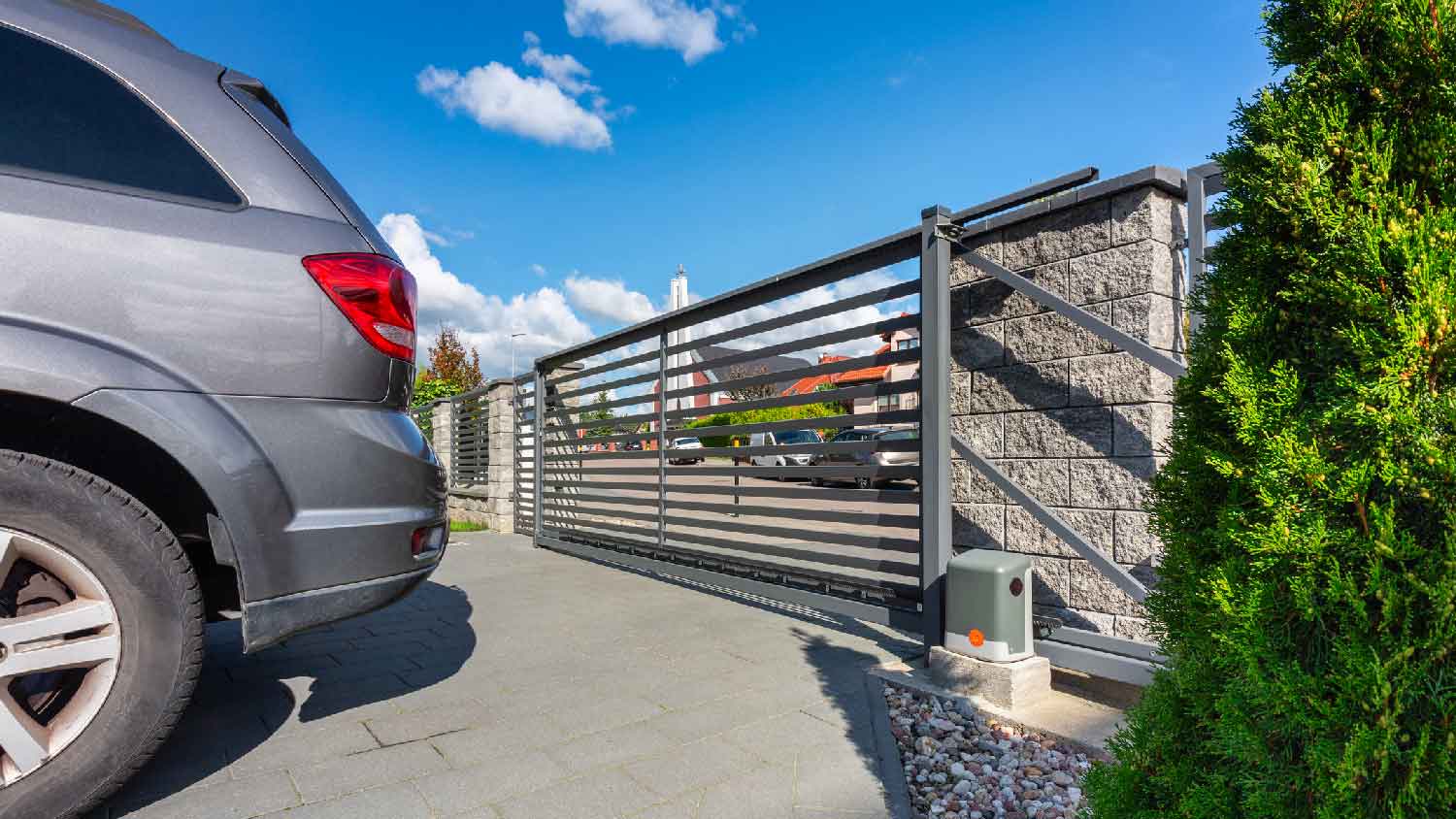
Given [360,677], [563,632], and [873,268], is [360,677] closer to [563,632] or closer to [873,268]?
[563,632]

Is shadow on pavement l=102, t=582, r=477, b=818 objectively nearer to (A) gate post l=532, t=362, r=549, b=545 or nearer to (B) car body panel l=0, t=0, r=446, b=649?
(B) car body panel l=0, t=0, r=446, b=649

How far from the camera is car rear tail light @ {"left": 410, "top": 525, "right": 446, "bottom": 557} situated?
247cm

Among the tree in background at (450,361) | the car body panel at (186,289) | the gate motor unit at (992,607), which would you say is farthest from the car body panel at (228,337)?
the tree in background at (450,361)

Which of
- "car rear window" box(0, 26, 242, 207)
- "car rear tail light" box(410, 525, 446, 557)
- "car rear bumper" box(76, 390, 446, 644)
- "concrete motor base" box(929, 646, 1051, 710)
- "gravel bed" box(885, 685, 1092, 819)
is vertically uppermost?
"car rear window" box(0, 26, 242, 207)

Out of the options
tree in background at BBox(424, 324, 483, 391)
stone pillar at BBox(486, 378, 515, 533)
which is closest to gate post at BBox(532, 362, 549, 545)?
stone pillar at BBox(486, 378, 515, 533)

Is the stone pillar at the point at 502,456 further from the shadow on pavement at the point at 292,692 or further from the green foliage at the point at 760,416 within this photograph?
the shadow on pavement at the point at 292,692

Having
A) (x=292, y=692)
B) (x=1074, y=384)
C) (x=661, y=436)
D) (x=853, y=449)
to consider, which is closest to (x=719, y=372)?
(x=661, y=436)

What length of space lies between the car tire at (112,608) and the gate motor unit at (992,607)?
273 cm

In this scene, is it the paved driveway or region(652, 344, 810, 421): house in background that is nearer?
the paved driveway

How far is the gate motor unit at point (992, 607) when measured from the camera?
3080 mm

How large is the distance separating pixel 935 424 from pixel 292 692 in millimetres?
3128

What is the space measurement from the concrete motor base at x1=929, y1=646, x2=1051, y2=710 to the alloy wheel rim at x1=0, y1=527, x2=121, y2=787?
290cm

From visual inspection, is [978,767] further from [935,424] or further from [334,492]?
[334,492]

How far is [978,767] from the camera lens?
2.53 metres
